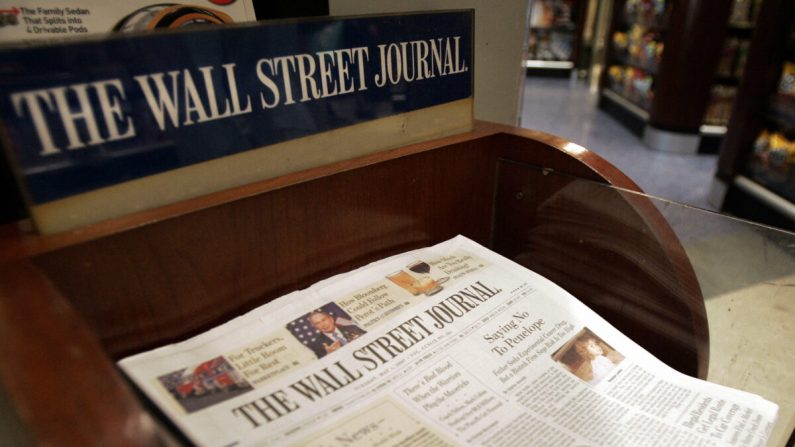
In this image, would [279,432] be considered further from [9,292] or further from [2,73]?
[2,73]

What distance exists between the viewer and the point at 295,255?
53 centimetres

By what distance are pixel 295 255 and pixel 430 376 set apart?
19 centimetres

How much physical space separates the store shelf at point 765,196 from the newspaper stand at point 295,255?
2.11 meters

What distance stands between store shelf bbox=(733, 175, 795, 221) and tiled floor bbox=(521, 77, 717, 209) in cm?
19

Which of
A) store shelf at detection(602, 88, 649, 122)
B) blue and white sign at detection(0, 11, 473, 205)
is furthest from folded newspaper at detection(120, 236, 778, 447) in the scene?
store shelf at detection(602, 88, 649, 122)

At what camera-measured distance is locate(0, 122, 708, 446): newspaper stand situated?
286mm

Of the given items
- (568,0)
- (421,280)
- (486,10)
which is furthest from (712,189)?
(568,0)

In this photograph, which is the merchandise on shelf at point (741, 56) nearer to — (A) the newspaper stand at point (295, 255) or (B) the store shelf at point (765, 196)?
(B) the store shelf at point (765, 196)

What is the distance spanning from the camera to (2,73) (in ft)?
1.10

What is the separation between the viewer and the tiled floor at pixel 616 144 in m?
2.79

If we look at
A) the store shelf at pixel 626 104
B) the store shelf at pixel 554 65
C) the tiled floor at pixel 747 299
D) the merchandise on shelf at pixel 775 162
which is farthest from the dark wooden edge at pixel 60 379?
the store shelf at pixel 554 65

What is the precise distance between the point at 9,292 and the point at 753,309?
755mm

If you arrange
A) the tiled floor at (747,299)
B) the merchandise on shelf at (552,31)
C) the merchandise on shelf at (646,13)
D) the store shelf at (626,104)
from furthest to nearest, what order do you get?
the merchandise on shelf at (552,31) < the store shelf at (626,104) < the merchandise on shelf at (646,13) < the tiled floor at (747,299)

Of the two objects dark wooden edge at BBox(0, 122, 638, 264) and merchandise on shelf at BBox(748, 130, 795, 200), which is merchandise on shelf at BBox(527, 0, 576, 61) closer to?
merchandise on shelf at BBox(748, 130, 795, 200)
